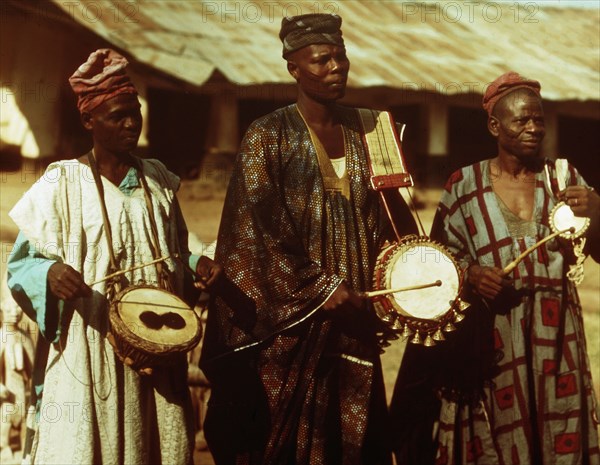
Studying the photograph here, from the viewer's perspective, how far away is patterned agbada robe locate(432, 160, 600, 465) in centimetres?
571

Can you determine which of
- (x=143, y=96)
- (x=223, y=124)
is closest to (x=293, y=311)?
(x=143, y=96)

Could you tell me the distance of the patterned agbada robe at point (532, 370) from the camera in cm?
571

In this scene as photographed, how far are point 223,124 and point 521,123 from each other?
13.1ft

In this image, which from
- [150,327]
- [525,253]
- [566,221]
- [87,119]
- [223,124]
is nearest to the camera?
[150,327]

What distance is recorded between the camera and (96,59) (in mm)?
5082

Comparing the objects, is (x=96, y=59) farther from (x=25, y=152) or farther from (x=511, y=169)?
(x=25, y=152)

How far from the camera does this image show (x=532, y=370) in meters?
5.74

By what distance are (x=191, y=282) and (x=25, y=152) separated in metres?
3.14

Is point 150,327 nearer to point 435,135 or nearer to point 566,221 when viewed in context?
point 566,221

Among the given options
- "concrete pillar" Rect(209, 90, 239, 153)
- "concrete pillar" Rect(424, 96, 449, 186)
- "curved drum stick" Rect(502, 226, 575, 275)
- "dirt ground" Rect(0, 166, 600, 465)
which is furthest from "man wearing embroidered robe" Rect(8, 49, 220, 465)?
"concrete pillar" Rect(424, 96, 449, 186)

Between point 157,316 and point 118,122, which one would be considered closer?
point 157,316

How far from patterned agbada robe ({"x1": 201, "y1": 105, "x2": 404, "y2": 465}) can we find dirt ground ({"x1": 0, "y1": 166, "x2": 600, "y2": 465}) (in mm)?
2653

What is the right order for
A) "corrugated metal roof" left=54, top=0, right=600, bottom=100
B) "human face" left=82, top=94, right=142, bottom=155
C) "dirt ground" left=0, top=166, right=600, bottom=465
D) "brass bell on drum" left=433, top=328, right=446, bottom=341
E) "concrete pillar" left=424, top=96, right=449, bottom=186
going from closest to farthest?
"human face" left=82, top=94, right=142, bottom=155
"brass bell on drum" left=433, top=328, right=446, bottom=341
"dirt ground" left=0, top=166, right=600, bottom=465
"corrugated metal roof" left=54, top=0, right=600, bottom=100
"concrete pillar" left=424, top=96, right=449, bottom=186

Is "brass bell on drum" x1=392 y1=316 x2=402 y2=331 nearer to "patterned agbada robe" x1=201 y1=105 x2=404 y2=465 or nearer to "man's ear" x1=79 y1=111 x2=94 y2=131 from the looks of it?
"patterned agbada robe" x1=201 y1=105 x2=404 y2=465
